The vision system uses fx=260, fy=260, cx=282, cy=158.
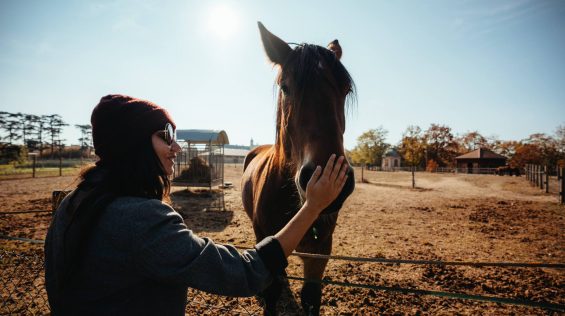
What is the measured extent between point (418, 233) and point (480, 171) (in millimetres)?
50036

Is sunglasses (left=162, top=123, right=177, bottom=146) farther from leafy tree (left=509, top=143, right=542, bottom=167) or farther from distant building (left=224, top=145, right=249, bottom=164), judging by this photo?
distant building (left=224, top=145, right=249, bottom=164)

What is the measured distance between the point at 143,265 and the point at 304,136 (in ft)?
3.95

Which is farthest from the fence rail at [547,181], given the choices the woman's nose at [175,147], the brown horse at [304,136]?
the woman's nose at [175,147]

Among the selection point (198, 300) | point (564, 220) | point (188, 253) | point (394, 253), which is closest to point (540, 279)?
point (394, 253)

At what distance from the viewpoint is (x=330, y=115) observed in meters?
1.79

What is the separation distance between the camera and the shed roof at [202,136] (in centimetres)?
1394

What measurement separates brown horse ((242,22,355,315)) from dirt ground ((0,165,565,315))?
135cm

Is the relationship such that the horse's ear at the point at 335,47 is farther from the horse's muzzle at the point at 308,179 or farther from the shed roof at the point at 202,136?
the shed roof at the point at 202,136

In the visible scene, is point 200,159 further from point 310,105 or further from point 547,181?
point 547,181

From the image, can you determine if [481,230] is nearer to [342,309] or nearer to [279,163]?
[342,309]

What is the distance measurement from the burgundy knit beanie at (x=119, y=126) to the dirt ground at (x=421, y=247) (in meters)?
0.52

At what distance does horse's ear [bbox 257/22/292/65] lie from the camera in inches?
91.8

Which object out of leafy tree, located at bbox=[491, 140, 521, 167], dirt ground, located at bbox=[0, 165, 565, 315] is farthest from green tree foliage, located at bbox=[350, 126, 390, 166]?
dirt ground, located at bbox=[0, 165, 565, 315]

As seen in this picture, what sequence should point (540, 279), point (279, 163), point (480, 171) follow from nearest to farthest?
1. point (279, 163)
2. point (540, 279)
3. point (480, 171)
